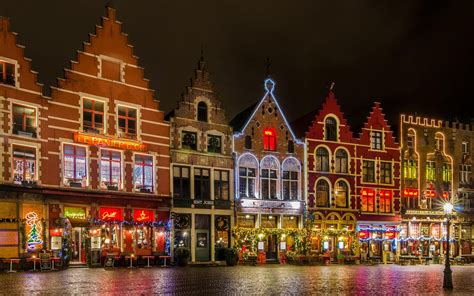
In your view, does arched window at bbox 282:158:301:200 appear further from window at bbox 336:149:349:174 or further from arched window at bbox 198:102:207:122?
arched window at bbox 198:102:207:122

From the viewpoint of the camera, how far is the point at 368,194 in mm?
53812

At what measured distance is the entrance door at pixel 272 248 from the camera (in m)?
47.8

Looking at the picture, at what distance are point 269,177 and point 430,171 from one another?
56.1 ft

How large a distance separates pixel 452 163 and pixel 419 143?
4.22m

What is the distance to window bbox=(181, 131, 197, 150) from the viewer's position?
148 feet

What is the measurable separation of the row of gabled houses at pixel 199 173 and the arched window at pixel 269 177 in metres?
0.11

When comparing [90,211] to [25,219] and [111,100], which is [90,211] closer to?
[25,219]

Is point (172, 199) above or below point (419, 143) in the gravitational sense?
below

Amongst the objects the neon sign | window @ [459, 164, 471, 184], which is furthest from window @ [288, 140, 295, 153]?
the neon sign

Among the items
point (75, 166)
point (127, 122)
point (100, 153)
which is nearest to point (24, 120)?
point (75, 166)

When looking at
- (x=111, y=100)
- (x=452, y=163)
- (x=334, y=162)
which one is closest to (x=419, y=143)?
(x=452, y=163)

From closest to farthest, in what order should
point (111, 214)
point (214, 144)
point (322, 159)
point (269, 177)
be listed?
1. point (111, 214)
2. point (214, 144)
3. point (269, 177)
4. point (322, 159)

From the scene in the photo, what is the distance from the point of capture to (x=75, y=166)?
39156 millimetres

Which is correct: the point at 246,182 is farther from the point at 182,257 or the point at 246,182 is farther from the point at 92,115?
the point at 92,115
